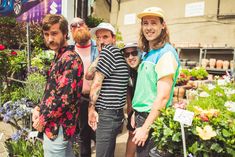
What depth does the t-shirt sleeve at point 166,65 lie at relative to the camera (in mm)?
1797

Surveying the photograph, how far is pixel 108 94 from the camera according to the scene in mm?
2209

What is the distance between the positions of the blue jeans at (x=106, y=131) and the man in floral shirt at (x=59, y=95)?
0.21 m

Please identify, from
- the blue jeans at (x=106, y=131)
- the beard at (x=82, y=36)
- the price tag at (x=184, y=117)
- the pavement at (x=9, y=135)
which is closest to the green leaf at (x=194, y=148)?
the price tag at (x=184, y=117)

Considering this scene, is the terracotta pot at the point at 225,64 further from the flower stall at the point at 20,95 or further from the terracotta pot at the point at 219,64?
the flower stall at the point at 20,95

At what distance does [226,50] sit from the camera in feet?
24.7

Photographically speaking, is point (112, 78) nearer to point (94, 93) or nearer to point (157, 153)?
point (94, 93)

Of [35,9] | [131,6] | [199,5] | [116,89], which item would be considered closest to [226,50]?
[199,5]

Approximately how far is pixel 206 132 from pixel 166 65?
494 mm

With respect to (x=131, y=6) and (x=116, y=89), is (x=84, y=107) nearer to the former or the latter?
(x=116, y=89)

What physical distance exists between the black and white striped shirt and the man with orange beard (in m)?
0.70

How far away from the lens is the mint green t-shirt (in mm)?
1819

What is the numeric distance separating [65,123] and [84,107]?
86 cm

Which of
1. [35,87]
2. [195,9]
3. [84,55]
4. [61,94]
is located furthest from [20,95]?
[195,9]

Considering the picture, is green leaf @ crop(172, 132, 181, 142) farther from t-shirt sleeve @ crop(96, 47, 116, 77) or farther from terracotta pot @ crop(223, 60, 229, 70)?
terracotta pot @ crop(223, 60, 229, 70)
